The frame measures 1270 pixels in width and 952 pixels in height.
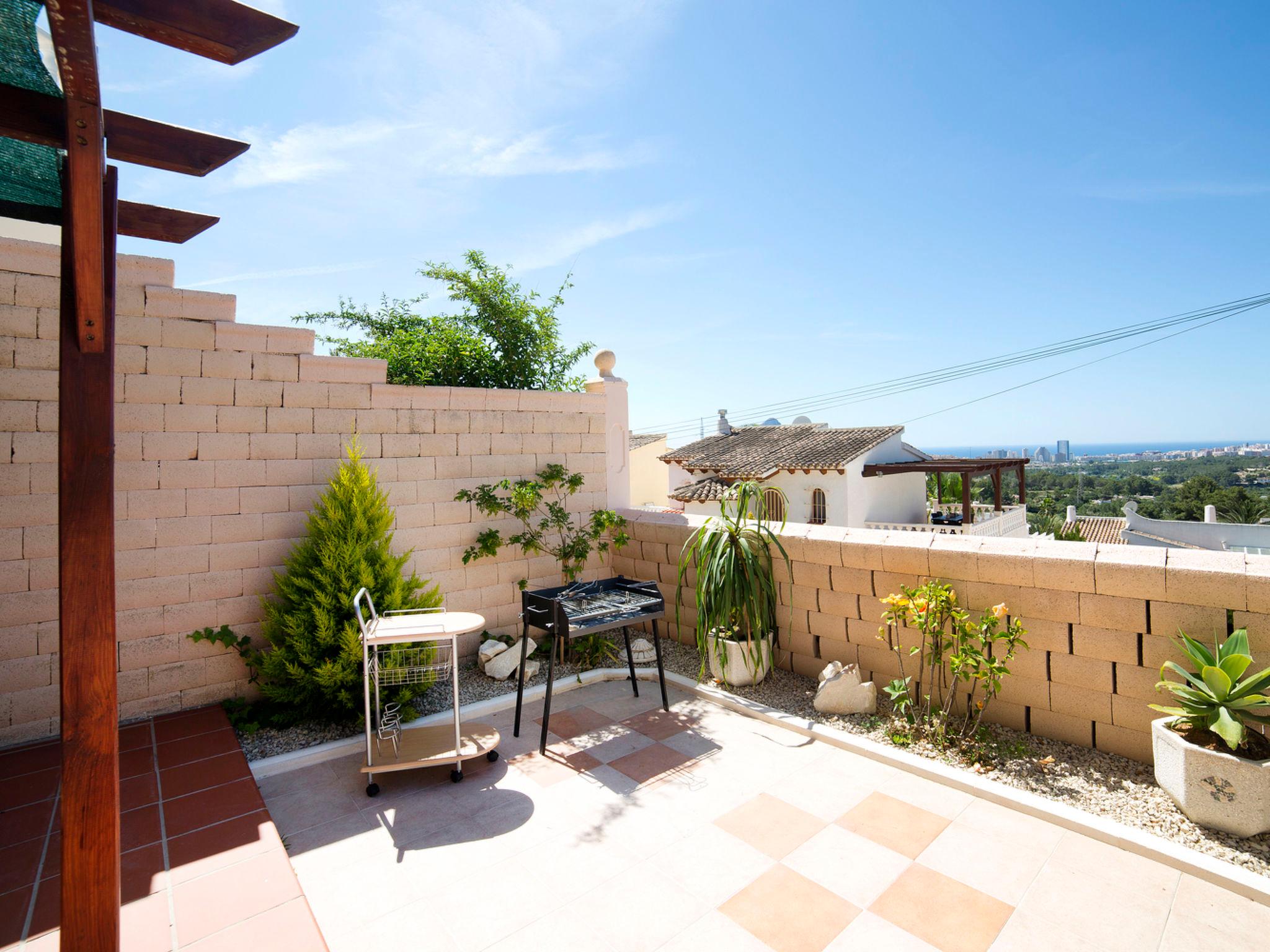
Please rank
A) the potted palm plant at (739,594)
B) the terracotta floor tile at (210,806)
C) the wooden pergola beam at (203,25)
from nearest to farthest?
the wooden pergola beam at (203,25) < the terracotta floor tile at (210,806) < the potted palm plant at (739,594)

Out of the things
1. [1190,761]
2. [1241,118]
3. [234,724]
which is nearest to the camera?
[1190,761]

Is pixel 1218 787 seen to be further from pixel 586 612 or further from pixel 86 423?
pixel 86 423

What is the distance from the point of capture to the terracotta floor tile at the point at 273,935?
1842mm

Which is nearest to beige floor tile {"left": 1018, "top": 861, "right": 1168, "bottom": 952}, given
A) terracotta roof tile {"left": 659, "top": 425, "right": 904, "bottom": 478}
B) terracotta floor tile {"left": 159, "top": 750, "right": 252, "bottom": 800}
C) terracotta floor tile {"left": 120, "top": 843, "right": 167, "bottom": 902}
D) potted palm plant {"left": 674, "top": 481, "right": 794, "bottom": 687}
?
potted palm plant {"left": 674, "top": 481, "right": 794, "bottom": 687}

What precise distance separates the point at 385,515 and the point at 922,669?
3.40 m

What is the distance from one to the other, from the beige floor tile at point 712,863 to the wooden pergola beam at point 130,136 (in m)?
2.99

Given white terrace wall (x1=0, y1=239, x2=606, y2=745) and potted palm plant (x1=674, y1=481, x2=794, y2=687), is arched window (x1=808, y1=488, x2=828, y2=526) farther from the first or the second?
white terrace wall (x1=0, y1=239, x2=606, y2=745)

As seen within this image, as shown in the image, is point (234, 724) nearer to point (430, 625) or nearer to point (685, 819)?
point (430, 625)

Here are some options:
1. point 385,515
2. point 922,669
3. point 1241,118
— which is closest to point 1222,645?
point 922,669

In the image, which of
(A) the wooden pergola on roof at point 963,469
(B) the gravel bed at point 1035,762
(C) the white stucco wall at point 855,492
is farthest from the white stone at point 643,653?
(A) the wooden pergola on roof at point 963,469

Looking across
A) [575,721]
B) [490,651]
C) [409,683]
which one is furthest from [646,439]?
[409,683]

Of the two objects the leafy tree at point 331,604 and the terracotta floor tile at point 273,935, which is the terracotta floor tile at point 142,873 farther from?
the leafy tree at point 331,604

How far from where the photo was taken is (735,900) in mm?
2125

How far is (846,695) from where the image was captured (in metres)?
3.53
